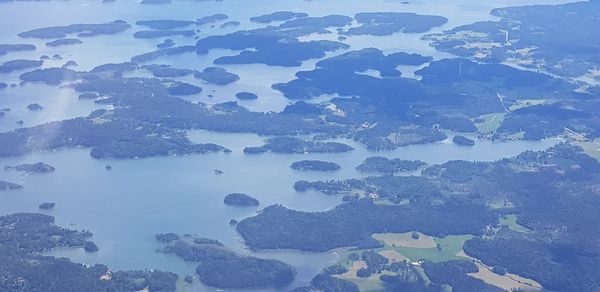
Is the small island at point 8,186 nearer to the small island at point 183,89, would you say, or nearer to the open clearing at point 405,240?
the open clearing at point 405,240

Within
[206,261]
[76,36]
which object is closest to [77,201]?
[206,261]

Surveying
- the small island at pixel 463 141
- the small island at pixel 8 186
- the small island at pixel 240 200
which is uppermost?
the small island at pixel 8 186

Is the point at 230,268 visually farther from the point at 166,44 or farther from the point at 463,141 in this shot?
the point at 166,44

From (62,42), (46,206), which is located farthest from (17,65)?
(46,206)

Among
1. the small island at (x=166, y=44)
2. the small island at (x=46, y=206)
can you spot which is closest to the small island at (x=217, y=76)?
the small island at (x=166, y=44)

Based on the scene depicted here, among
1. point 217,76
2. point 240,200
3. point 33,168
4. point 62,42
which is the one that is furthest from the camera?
point 62,42

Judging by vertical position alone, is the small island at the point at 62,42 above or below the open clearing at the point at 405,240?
above

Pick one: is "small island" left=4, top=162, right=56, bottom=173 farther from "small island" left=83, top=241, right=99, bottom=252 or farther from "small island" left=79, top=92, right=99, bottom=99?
"small island" left=79, top=92, right=99, bottom=99

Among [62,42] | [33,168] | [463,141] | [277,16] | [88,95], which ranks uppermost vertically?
[33,168]

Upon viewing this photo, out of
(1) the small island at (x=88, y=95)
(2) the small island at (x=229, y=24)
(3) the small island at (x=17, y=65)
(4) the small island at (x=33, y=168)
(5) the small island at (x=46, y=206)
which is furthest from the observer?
(2) the small island at (x=229, y=24)
